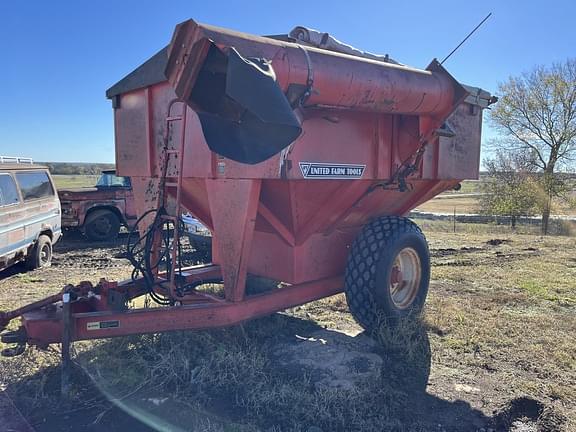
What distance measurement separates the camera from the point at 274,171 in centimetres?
372

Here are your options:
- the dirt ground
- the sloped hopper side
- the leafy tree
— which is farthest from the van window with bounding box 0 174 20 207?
the leafy tree

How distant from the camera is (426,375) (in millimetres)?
4051

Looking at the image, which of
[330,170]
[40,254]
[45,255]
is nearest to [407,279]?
[330,170]

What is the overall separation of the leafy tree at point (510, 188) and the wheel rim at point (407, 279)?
56.4ft

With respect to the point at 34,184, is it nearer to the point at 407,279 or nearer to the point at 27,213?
the point at 27,213

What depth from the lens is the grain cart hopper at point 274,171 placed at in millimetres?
3129

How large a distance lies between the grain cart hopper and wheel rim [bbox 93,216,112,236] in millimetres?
7302

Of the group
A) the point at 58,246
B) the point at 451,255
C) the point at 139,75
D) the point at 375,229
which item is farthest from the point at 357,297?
the point at 58,246

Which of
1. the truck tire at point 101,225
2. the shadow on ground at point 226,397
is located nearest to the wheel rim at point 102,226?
the truck tire at point 101,225

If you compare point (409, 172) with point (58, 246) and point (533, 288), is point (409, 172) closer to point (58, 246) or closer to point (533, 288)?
point (533, 288)

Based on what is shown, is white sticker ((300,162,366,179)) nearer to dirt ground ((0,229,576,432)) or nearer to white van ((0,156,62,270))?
dirt ground ((0,229,576,432))

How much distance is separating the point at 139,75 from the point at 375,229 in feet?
9.14

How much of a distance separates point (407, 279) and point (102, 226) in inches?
348

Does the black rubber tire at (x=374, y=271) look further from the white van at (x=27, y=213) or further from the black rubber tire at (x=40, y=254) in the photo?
the black rubber tire at (x=40, y=254)
